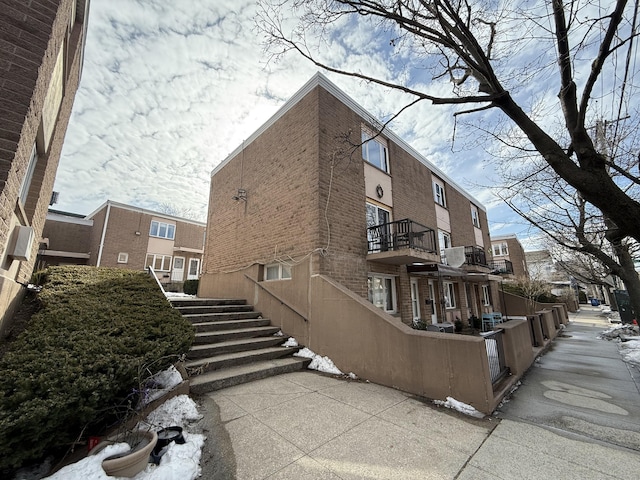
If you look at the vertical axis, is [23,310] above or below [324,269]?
below

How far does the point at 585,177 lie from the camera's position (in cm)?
382

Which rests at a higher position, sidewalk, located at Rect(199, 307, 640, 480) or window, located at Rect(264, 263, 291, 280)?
window, located at Rect(264, 263, 291, 280)

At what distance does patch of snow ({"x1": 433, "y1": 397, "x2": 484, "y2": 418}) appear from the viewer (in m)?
3.95

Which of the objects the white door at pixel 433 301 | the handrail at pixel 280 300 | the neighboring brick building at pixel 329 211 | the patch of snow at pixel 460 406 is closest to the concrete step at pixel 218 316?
the handrail at pixel 280 300

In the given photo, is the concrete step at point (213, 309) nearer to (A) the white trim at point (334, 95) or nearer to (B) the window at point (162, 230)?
(A) the white trim at point (334, 95)

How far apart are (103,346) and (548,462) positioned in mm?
5112

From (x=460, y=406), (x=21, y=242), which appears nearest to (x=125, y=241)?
(x=21, y=242)

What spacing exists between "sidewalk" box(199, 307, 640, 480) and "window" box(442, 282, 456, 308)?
8.53 meters

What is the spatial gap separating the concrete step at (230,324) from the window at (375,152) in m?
6.87

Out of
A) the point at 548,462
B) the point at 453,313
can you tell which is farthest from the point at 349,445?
the point at 453,313

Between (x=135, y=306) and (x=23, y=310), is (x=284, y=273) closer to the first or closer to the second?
(x=135, y=306)

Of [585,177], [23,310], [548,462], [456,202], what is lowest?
[548,462]

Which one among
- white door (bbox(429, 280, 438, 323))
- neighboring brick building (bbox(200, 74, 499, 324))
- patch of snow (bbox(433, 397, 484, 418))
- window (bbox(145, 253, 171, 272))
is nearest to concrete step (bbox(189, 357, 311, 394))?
neighboring brick building (bbox(200, 74, 499, 324))

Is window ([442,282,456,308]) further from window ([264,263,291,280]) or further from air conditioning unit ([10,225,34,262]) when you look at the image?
air conditioning unit ([10,225,34,262])
